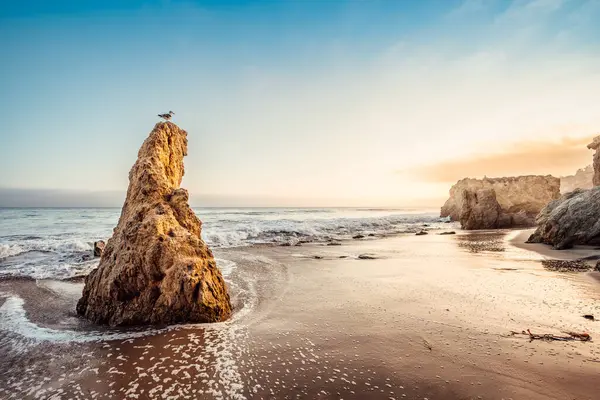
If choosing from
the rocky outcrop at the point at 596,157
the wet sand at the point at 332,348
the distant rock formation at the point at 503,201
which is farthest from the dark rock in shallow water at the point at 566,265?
the distant rock formation at the point at 503,201

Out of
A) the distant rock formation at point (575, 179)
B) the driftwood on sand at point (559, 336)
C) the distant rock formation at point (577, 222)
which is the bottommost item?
the driftwood on sand at point (559, 336)

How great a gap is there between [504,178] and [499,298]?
188 feet

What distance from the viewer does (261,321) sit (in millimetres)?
6211

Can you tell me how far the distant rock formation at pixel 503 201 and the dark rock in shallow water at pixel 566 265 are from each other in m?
22.4

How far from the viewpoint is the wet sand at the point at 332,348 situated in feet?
12.4

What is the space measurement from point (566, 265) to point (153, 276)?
13.9 meters

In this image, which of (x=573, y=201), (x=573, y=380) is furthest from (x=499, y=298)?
(x=573, y=201)

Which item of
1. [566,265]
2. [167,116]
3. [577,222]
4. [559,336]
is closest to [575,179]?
[577,222]

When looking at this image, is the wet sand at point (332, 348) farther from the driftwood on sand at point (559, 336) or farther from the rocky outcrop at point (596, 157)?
the rocky outcrop at point (596, 157)

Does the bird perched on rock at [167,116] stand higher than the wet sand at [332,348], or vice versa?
the bird perched on rock at [167,116]

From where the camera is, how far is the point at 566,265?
36.2 ft

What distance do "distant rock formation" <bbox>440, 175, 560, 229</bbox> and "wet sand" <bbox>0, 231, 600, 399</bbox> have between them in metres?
26.2

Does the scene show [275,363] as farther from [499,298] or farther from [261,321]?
[499,298]

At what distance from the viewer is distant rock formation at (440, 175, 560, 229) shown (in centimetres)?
3262
